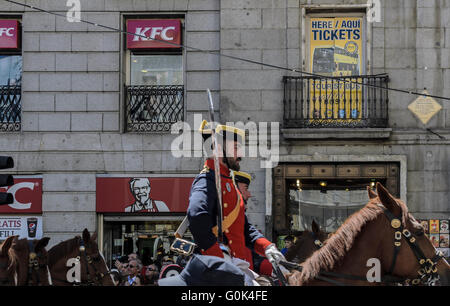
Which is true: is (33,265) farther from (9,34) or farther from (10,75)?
(9,34)

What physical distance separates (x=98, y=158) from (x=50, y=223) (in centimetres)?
185

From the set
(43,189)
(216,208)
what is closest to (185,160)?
(43,189)

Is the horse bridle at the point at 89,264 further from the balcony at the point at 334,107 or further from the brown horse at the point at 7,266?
the balcony at the point at 334,107

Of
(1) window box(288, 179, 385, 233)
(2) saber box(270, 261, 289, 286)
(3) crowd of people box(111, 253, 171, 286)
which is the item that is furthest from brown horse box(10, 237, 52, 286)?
(1) window box(288, 179, 385, 233)

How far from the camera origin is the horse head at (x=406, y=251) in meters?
4.87

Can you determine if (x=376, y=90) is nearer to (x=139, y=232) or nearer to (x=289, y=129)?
(x=289, y=129)

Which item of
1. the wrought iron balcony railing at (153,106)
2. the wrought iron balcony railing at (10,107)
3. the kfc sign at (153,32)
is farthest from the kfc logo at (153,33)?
the wrought iron balcony railing at (10,107)

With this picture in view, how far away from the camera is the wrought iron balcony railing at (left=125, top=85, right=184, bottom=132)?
14.5m

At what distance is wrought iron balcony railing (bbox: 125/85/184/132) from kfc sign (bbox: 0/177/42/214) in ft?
8.17

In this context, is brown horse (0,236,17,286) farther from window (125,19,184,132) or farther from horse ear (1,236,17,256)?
window (125,19,184,132)

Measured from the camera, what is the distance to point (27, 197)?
47.0 ft

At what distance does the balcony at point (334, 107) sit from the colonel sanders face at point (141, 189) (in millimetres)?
3328

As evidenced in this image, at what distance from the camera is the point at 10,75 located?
14.9 metres

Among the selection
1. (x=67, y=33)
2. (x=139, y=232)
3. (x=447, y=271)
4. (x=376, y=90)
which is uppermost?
(x=67, y=33)
